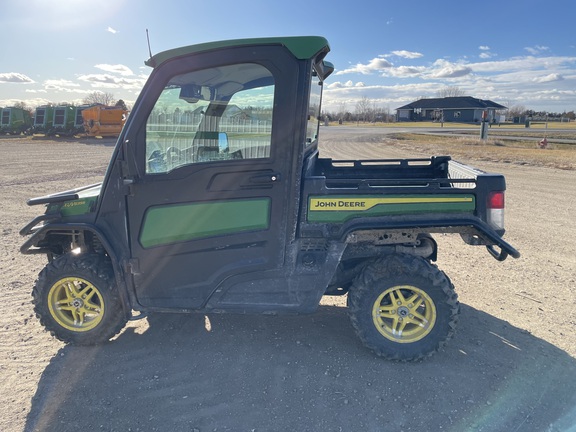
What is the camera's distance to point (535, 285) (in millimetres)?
4582

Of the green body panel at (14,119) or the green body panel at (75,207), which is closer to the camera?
the green body panel at (75,207)

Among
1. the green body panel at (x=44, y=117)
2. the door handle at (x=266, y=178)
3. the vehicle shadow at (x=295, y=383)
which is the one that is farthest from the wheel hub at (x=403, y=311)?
the green body panel at (x=44, y=117)

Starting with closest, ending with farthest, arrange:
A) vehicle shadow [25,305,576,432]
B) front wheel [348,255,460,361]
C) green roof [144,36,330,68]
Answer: vehicle shadow [25,305,576,432]
green roof [144,36,330,68]
front wheel [348,255,460,361]

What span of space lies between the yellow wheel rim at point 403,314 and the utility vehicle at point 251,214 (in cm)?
1

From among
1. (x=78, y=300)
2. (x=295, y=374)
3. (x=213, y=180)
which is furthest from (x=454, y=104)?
(x=78, y=300)

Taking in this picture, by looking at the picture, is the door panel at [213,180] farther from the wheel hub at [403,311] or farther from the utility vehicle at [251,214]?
the wheel hub at [403,311]

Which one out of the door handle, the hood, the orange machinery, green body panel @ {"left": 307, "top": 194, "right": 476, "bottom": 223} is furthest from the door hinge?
the orange machinery

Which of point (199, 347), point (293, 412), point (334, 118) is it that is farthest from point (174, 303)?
point (334, 118)

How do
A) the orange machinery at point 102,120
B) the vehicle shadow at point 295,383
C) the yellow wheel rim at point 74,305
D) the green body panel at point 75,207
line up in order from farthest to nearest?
the orange machinery at point 102,120
the yellow wheel rim at point 74,305
the green body panel at point 75,207
the vehicle shadow at point 295,383

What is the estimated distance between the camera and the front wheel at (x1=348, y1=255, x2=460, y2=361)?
3.18 m

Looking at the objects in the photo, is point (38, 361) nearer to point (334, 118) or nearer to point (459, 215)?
point (459, 215)

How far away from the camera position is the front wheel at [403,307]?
318 centimetres

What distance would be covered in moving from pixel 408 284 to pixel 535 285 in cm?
228

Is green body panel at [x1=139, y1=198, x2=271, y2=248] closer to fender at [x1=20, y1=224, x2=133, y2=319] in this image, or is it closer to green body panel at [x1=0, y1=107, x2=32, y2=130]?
fender at [x1=20, y1=224, x2=133, y2=319]
